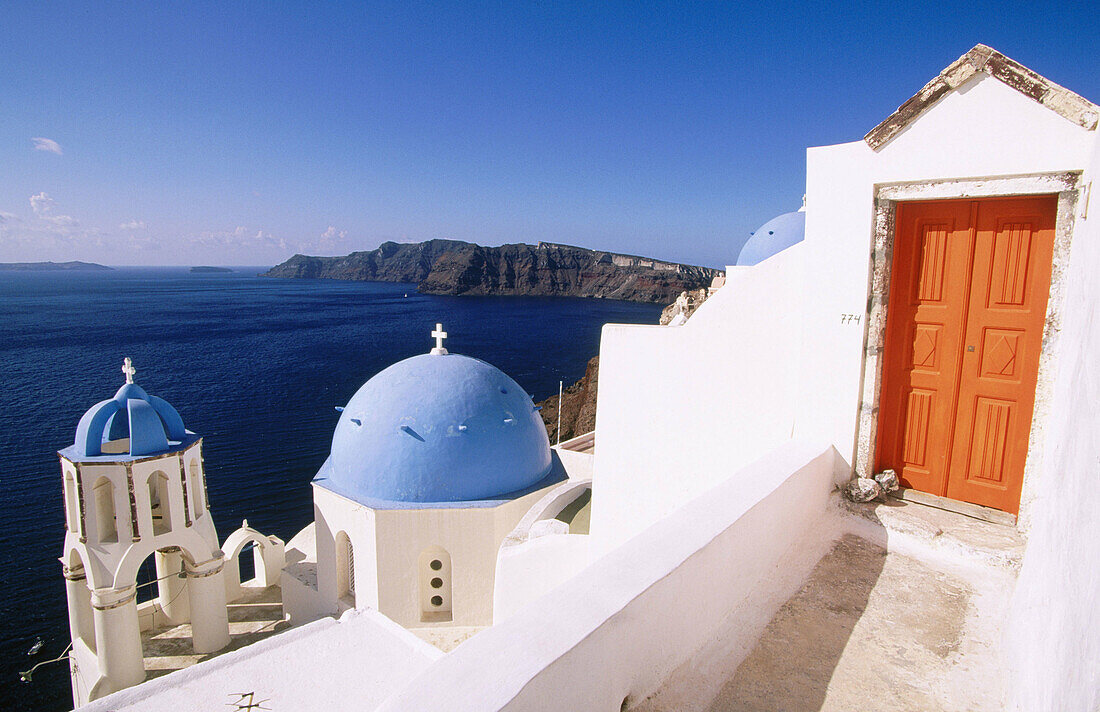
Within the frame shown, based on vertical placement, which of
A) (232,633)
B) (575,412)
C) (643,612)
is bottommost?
(232,633)

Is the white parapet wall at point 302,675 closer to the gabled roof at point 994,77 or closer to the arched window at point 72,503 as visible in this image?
the arched window at point 72,503

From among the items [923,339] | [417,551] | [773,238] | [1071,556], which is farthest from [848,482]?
[773,238]

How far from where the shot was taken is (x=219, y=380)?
4406cm

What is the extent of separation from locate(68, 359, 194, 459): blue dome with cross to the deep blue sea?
23.3ft

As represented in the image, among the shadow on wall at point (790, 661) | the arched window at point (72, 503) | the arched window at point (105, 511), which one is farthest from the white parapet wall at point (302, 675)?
the arched window at point (72, 503)

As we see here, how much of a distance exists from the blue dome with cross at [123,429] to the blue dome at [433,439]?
9.17 ft

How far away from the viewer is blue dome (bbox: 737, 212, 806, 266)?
16.0 m

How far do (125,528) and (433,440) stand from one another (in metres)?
5.37

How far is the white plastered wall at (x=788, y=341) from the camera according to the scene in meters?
3.68

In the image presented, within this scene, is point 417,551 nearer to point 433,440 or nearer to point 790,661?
point 433,440

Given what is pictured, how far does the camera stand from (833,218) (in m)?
4.32

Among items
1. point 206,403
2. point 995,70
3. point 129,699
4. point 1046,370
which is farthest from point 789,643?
point 206,403

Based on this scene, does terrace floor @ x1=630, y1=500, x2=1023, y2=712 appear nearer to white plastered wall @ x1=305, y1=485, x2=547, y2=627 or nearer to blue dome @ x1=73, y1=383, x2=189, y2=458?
white plastered wall @ x1=305, y1=485, x2=547, y2=627

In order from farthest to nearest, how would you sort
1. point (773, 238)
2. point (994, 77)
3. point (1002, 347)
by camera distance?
point (773, 238) → point (1002, 347) → point (994, 77)
